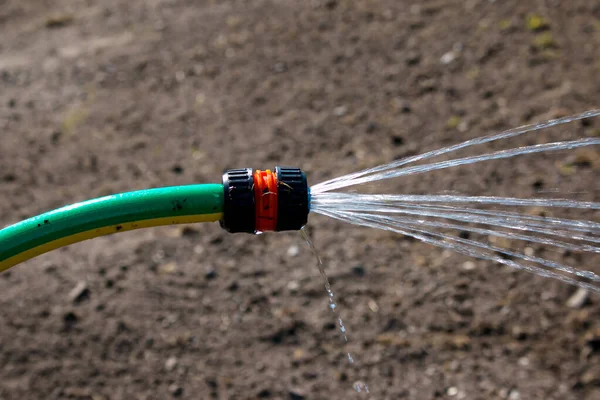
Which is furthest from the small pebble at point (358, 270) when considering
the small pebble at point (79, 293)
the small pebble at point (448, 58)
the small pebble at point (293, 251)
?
the small pebble at point (448, 58)

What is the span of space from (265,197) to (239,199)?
0.05 metres

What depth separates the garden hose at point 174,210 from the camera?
5.21ft

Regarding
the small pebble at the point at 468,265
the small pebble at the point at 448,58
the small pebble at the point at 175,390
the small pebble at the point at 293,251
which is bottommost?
the small pebble at the point at 175,390

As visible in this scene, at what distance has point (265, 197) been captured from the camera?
159 centimetres

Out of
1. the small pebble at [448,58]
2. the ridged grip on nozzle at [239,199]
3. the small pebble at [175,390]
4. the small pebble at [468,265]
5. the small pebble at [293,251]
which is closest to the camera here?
the ridged grip on nozzle at [239,199]

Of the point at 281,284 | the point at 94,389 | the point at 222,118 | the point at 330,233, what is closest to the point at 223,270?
the point at 281,284

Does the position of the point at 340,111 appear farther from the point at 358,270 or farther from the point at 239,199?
the point at 239,199

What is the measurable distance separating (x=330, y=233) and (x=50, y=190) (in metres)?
1.48

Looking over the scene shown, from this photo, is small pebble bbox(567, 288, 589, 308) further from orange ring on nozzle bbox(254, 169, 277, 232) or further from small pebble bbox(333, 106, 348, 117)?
small pebble bbox(333, 106, 348, 117)

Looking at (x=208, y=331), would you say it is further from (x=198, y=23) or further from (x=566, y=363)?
(x=198, y=23)

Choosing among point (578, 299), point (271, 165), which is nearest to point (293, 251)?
point (271, 165)

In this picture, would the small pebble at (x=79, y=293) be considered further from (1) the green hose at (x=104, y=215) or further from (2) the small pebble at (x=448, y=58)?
(2) the small pebble at (x=448, y=58)

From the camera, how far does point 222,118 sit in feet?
14.1

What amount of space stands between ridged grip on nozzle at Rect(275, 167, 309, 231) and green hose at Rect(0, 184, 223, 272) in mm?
124
